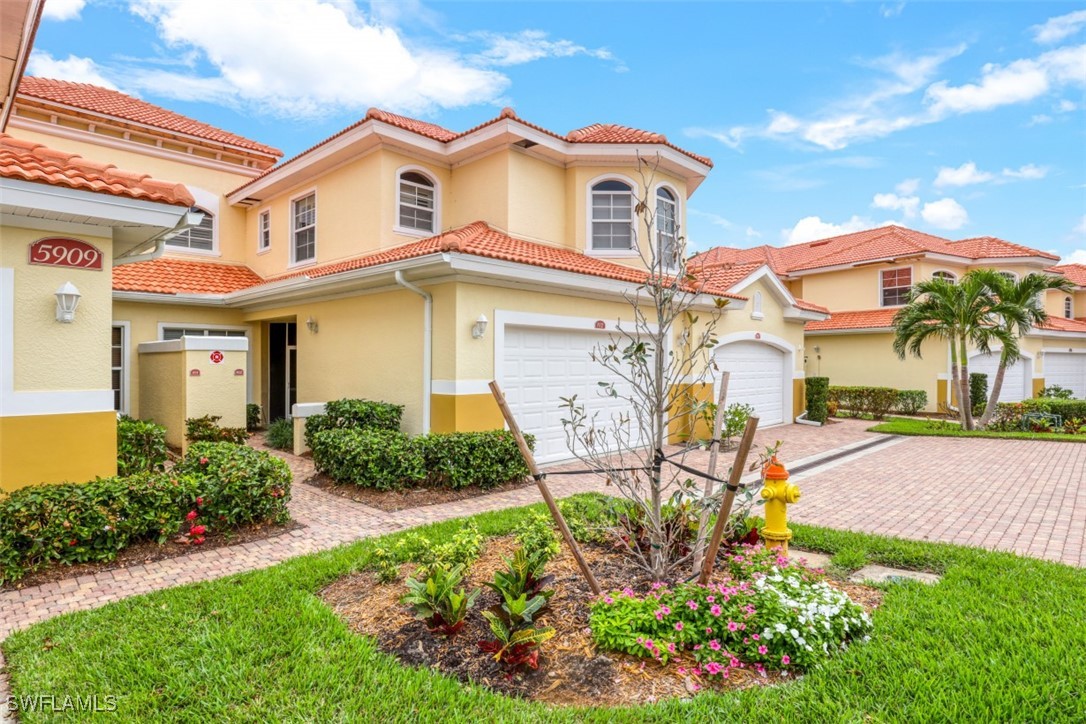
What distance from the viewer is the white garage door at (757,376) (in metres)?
15.5

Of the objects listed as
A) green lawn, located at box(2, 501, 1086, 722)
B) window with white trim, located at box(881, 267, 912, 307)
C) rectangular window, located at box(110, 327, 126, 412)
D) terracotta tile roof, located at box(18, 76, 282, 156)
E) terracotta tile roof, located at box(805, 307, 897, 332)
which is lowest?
green lawn, located at box(2, 501, 1086, 722)

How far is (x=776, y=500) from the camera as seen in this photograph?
16.0 ft

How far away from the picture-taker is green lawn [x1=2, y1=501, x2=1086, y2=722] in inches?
117

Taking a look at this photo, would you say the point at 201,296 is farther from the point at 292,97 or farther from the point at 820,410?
the point at 820,410

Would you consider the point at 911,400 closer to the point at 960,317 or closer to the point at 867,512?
the point at 960,317

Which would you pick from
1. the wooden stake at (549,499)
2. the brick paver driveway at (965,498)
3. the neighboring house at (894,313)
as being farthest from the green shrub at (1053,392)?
the wooden stake at (549,499)

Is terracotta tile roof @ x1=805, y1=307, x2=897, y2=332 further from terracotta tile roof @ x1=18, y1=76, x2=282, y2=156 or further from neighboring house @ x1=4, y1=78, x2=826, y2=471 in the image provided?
terracotta tile roof @ x1=18, y1=76, x2=282, y2=156

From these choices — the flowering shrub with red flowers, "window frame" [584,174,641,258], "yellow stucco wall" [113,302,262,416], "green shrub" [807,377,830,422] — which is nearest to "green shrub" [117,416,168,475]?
"yellow stucco wall" [113,302,262,416]

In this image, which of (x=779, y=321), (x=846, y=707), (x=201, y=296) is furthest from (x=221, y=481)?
Result: (x=779, y=321)

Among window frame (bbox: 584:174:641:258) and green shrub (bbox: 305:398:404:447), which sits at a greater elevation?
window frame (bbox: 584:174:641:258)

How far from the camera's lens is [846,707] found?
9.73ft

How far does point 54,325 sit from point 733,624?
23.5 ft

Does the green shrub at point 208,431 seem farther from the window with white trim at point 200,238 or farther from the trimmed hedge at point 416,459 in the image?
the window with white trim at point 200,238

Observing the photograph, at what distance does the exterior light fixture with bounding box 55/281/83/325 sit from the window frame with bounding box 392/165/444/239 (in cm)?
730
